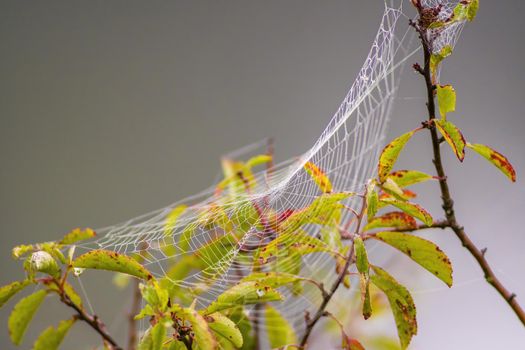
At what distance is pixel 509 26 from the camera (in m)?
1.87

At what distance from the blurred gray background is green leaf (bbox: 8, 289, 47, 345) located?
1242 mm

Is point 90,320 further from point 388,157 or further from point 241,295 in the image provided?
point 388,157

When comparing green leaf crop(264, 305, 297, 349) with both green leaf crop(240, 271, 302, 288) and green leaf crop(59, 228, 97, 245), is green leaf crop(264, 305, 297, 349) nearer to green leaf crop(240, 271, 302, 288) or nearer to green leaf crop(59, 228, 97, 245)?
green leaf crop(240, 271, 302, 288)

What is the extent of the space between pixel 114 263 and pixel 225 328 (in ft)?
0.44

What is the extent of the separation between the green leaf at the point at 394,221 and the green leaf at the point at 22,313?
1.39 feet

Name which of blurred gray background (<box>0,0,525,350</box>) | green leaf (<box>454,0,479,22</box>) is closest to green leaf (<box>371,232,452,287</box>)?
green leaf (<box>454,0,479,22</box>)

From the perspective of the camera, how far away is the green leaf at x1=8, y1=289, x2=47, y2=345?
703 mm

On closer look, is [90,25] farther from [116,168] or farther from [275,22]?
[275,22]

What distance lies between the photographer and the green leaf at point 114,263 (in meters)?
0.58

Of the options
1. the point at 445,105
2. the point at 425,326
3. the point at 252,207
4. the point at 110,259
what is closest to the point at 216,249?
the point at 252,207

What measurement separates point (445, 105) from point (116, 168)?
168 cm

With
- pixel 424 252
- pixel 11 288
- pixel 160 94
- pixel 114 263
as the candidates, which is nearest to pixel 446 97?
pixel 424 252

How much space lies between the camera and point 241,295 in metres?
0.59

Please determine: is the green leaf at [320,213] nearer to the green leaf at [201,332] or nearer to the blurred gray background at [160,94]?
the green leaf at [201,332]
